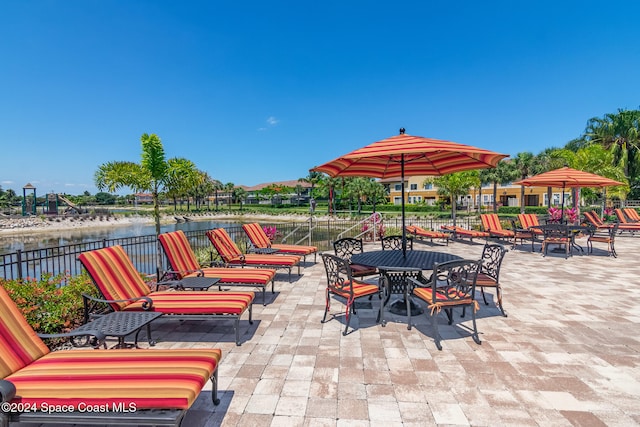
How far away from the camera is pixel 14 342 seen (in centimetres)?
228

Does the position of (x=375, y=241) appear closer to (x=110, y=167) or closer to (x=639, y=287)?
(x=639, y=287)

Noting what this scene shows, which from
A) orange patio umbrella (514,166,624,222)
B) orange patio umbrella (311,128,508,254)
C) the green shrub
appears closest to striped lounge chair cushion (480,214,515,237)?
orange patio umbrella (514,166,624,222)

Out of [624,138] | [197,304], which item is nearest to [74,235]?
[197,304]

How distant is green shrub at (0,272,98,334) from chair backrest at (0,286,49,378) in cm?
161

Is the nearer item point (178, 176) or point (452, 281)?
point (452, 281)

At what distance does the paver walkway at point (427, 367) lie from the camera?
246 centimetres

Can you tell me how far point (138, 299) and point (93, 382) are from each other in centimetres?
171

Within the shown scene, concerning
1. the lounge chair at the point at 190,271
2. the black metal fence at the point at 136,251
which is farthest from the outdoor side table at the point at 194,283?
the black metal fence at the point at 136,251

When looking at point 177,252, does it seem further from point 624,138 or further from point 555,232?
point 624,138

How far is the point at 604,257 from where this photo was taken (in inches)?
358

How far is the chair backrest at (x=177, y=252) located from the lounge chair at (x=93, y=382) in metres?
2.54

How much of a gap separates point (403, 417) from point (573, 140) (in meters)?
49.1

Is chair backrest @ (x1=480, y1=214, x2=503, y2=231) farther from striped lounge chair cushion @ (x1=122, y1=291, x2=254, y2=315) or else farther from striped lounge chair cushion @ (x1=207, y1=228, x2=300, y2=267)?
striped lounge chair cushion @ (x1=122, y1=291, x2=254, y2=315)

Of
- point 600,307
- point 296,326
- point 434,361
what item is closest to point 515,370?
point 434,361
